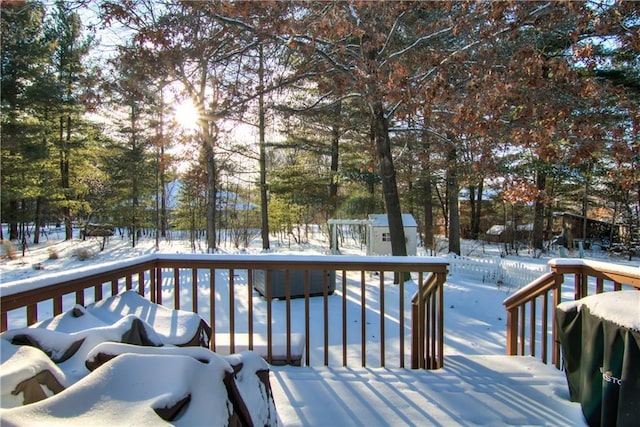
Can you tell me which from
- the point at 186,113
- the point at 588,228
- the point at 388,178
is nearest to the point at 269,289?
the point at 388,178

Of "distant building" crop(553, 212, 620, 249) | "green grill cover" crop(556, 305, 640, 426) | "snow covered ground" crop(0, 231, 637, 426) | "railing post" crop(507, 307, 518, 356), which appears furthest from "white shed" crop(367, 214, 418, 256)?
"distant building" crop(553, 212, 620, 249)

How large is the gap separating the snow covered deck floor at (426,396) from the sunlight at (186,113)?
5823 millimetres

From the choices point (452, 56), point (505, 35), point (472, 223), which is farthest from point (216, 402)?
point (472, 223)

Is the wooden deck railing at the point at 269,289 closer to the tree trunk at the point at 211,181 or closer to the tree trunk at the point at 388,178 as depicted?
the tree trunk at the point at 388,178

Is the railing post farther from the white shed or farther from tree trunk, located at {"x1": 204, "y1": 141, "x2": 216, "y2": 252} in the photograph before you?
tree trunk, located at {"x1": 204, "y1": 141, "x2": 216, "y2": 252}

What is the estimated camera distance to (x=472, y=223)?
1889 centimetres

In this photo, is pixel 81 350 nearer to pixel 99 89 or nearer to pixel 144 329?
pixel 144 329

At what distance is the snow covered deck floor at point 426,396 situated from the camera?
1.86 m

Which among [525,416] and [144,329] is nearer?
[144,329]

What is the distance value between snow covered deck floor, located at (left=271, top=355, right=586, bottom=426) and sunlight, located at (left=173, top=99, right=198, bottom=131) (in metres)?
5.82

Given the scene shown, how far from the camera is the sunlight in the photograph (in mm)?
6847

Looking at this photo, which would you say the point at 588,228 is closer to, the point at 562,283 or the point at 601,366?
the point at 562,283

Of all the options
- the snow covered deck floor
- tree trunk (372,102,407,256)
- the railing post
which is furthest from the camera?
tree trunk (372,102,407,256)

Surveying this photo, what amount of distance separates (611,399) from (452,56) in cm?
396
